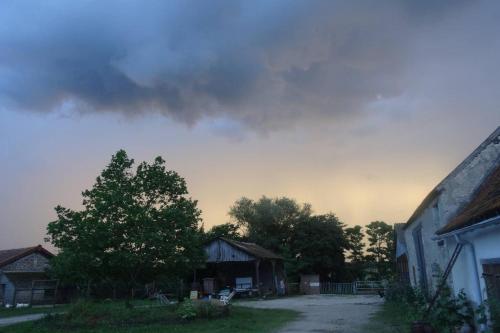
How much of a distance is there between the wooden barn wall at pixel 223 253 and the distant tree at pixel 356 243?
1862 centimetres

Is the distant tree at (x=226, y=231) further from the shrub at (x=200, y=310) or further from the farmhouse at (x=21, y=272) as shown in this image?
the shrub at (x=200, y=310)

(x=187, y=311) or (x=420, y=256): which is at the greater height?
(x=420, y=256)

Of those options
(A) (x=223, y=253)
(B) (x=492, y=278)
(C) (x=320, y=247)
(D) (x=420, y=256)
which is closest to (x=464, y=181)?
(B) (x=492, y=278)

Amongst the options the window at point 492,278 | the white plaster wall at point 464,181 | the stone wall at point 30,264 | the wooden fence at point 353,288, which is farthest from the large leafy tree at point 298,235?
the window at point 492,278

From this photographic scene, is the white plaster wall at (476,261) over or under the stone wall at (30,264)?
under

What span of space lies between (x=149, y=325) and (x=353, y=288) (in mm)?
29859

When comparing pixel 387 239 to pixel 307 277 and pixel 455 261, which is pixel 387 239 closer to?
pixel 307 277

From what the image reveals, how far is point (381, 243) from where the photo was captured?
55.2m

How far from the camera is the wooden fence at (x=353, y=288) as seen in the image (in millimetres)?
41384

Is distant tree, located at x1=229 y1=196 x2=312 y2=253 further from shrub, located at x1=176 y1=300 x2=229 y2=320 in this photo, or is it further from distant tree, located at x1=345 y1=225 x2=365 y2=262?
shrub, located at x1=176 y1=300 x2=229 y2=320

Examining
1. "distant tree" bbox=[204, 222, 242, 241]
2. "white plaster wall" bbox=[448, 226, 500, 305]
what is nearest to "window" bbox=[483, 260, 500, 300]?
"white plaster wall" bbox=[448, 226, 500, 305]

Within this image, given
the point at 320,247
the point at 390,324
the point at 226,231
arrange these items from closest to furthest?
the point at 390,324 → the point at 320,247 → the point at 226,231

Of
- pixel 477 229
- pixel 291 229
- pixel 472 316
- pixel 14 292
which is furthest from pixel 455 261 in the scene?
pixel 291 229

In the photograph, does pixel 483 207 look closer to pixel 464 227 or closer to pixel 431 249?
pixel 464 227
